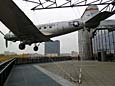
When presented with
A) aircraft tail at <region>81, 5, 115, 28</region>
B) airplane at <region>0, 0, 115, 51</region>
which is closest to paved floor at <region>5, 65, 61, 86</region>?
airplane at <region>0, 0, 115, 51</region>

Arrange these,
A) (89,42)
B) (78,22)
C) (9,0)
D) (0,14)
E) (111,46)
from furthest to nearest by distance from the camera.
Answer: (89,42) → (111,46) → (78,22) → (0,14) → (9,0)

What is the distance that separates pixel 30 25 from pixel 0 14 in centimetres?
398

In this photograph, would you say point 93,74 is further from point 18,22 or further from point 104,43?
point 104,43

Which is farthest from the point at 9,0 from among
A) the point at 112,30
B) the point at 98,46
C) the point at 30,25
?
the point at 98,46

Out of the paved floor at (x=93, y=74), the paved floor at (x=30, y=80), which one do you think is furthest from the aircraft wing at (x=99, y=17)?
the paved floor at (x=30, y=80)

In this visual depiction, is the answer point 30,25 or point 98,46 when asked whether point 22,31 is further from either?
point 98,46

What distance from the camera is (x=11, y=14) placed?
67.4 ft

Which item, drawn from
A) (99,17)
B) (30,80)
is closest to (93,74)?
(30,80)

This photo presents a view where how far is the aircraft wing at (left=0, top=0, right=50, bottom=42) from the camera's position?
1811 cm

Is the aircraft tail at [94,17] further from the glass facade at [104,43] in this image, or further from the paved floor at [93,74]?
the glass facade at [104,43]

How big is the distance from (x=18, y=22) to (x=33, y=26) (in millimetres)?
1616

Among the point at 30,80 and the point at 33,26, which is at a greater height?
the point at 33,26

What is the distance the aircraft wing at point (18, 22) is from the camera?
18.1 m

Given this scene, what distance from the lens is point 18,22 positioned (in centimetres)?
2306
